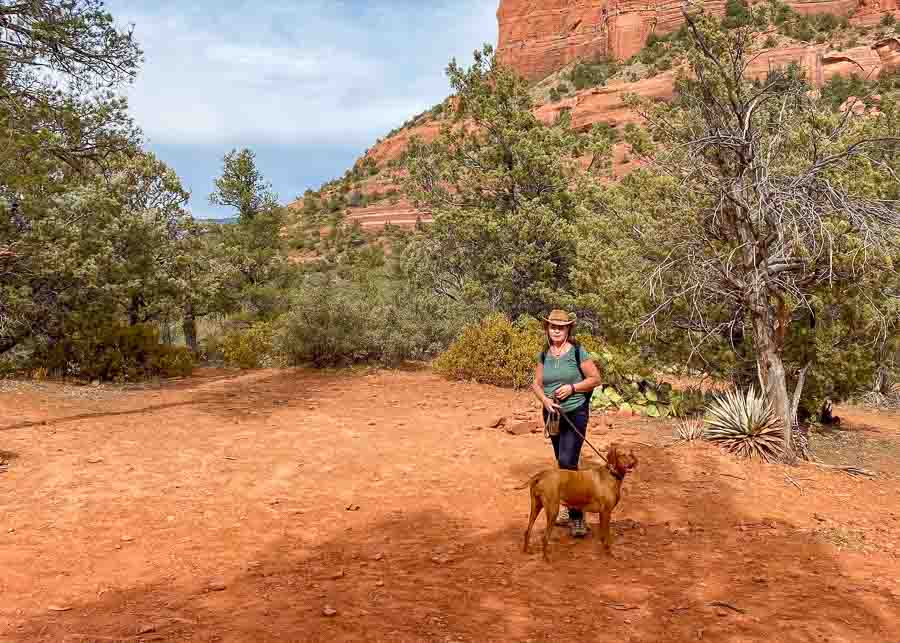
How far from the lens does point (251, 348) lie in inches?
687

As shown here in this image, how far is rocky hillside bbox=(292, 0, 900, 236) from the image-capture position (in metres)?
54.3

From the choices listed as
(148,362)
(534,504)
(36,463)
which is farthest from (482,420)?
(148,362)

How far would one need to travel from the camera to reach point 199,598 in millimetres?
3607

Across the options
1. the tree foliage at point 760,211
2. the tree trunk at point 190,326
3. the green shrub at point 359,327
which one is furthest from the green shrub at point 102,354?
the tree foliage at point 760,211

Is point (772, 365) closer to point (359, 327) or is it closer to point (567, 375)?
point (567, 375)

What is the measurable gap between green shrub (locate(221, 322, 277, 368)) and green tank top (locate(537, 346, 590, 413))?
44.3ft

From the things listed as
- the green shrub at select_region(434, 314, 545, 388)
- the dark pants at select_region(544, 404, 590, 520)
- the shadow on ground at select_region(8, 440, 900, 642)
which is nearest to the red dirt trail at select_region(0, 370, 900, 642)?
the shadow on ground at select_region(8, 440, 900, 642)

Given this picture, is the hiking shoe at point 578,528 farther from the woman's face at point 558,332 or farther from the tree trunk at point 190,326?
the tree trunk at point 190,326

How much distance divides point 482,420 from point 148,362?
30.0 feet

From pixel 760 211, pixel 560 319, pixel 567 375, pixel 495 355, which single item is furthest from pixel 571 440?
pixel 495 355

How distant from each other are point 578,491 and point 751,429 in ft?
14.3

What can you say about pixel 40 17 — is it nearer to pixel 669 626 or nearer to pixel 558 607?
pixel 558 607

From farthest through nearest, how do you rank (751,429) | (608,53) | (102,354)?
(608,53) → (102,354) → (751,429)

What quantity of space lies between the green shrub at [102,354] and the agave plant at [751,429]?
40.9 ft
